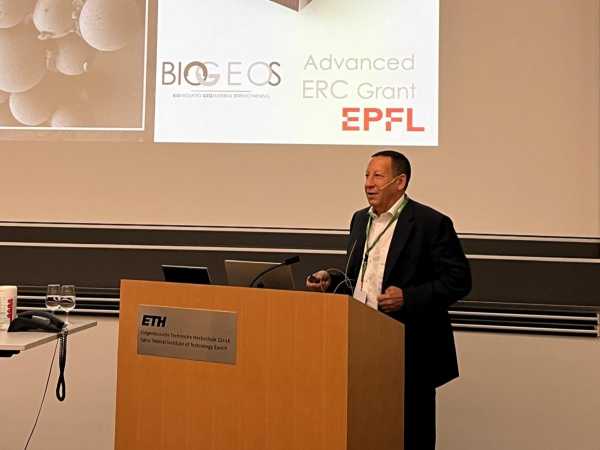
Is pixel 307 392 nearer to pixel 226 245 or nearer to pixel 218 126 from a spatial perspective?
pixel 226 245

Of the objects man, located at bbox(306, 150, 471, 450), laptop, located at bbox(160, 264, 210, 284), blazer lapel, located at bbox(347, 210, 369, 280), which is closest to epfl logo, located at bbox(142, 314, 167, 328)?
laptop, located at bbox(160, 264, 210, 284)

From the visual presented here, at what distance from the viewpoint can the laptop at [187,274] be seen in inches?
92.8

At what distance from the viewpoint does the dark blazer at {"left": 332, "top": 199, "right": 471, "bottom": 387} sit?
299cm

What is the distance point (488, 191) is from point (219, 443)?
2343 millimetres

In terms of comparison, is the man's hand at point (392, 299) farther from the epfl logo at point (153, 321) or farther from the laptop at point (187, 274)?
the epfl logo at point (153, 321)

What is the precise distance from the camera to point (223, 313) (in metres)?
2.11

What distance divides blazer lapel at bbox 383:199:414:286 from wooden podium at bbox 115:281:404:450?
0.78 m

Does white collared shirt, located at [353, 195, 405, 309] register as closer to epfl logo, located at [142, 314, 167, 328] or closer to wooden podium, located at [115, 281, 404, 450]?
wooden podium, located at [115, 281, 404, 450]

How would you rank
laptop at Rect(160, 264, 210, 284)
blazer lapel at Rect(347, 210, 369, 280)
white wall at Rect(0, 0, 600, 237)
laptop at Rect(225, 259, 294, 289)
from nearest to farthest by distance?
laptop at Rect(160, 264, 210, 284) < laptop at Rect(225, 259, 294, 289) < blazer lapel at Rect(347, 210, 369, 280) < white wall at Rect(0, 0, 600, 237)

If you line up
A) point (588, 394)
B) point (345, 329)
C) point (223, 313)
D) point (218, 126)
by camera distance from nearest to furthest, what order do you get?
point (345, 329) → point (223, 313) → point (588, 394) → point (218, 126)

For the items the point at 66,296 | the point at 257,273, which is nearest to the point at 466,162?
the point at 257,273

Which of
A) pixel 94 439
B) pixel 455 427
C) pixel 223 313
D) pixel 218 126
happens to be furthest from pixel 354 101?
pixel 94 439

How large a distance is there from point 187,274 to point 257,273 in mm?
258

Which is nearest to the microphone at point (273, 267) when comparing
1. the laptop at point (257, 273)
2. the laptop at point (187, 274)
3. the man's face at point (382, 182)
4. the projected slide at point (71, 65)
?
the laptop at point (257, 273)
